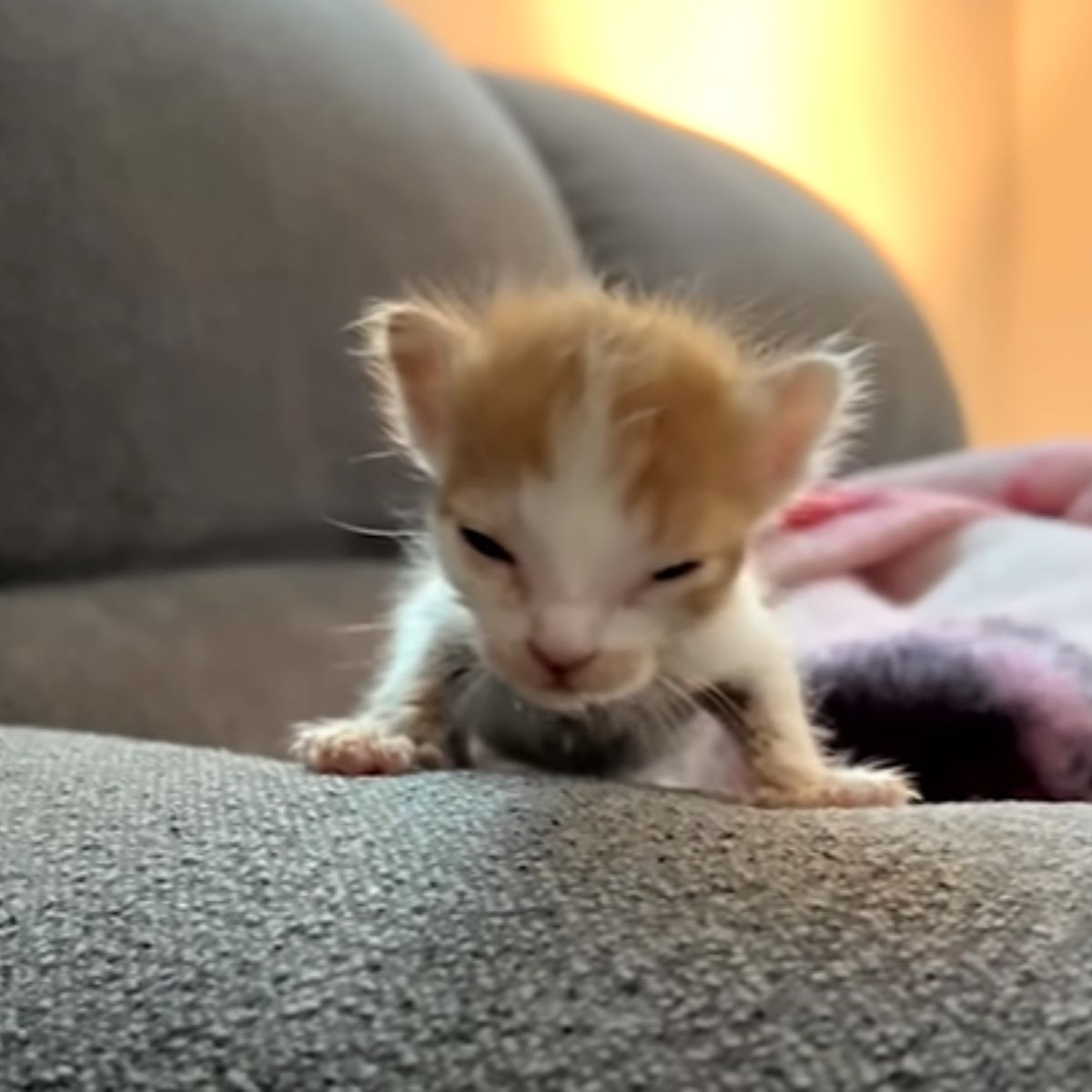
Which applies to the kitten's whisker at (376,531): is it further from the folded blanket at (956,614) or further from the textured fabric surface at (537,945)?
the textured fabric surface at (537,945)

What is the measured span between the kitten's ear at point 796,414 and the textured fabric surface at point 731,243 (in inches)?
26.4

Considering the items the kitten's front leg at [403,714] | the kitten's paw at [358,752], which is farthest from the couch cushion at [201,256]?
the kitten's paw at [358,752]

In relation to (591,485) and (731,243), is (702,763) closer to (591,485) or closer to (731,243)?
(591,485)

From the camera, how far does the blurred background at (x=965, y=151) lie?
248 centimetres

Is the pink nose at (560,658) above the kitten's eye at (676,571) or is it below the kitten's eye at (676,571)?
below

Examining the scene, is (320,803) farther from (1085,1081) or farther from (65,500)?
(65,500)

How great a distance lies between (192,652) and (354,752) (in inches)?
14.3

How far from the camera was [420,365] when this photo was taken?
0.81 metres

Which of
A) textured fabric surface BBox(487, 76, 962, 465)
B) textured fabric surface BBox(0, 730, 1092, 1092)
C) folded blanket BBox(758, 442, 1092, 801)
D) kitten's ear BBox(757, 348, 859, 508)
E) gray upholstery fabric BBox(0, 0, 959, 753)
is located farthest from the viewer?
textured fabric surface BBox(487, 76, 962, 465)

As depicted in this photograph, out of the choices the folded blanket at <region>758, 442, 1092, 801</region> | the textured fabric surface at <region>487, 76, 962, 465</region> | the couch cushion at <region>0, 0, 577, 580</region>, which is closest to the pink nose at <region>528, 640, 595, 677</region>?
the folded blanket at <region>758, 442, 1092, 801</region>

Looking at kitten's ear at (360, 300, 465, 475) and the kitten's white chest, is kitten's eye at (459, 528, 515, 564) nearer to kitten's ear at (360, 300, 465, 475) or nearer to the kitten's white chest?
kitten's ear at (360, 300, 465, 475)

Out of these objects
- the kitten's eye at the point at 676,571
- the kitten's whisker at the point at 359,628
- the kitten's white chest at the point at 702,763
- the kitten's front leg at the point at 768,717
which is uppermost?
the kitten's eye at the point at 676,571

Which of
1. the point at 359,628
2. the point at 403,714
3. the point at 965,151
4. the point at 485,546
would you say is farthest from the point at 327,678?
the point at 965,151

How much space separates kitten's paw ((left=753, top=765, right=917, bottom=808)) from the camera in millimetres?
766
